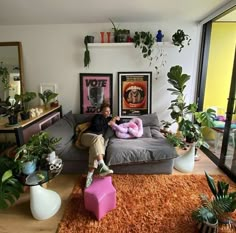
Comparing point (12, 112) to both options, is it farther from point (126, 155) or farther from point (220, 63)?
point (220, 63)

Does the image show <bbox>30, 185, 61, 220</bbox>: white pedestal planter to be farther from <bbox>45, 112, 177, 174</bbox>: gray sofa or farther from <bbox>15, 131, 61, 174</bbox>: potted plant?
<bbox>45, 112, 177, 174</bbox>: gray sofa

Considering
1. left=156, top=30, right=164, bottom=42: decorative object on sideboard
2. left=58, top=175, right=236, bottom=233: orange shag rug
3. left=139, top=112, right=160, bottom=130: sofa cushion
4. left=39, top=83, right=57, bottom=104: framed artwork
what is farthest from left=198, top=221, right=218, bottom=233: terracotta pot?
left=39, top=83, right=57, bottom=104: framed artwork

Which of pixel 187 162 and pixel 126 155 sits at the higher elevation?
pixel 126 155

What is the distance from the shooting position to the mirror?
3.24 meters

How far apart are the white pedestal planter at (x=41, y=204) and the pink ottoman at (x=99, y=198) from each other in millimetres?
342

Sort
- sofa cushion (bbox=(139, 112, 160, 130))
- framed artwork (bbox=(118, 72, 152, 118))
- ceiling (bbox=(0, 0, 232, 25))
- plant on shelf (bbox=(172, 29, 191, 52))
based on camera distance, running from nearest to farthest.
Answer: ceiling (bbox=(0, 0, 232, 25)), plant on shelf (bbox=(172, 29, 191, 52)), sofa cushion (bbox=(139, 112, 160, 130)), framed artwork (bbox=(118, 72, 152, 118))

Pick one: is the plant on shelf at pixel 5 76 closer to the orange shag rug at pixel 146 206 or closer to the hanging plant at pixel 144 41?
the orange shag rug at pixel 146 206

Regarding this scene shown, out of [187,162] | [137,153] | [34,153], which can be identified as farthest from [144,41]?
[34,153]

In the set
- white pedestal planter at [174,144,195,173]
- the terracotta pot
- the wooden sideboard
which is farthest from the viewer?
white pedestal planter at [174,144,195,173]

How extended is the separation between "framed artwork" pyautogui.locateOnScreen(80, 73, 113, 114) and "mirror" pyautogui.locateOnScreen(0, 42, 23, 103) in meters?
1.15

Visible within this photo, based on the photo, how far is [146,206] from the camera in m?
1.88

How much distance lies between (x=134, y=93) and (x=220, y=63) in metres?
1.57

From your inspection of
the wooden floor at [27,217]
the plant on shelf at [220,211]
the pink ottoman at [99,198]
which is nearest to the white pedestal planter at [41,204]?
the wooden floor at [27,217]

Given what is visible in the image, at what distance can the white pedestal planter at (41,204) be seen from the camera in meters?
1.71
